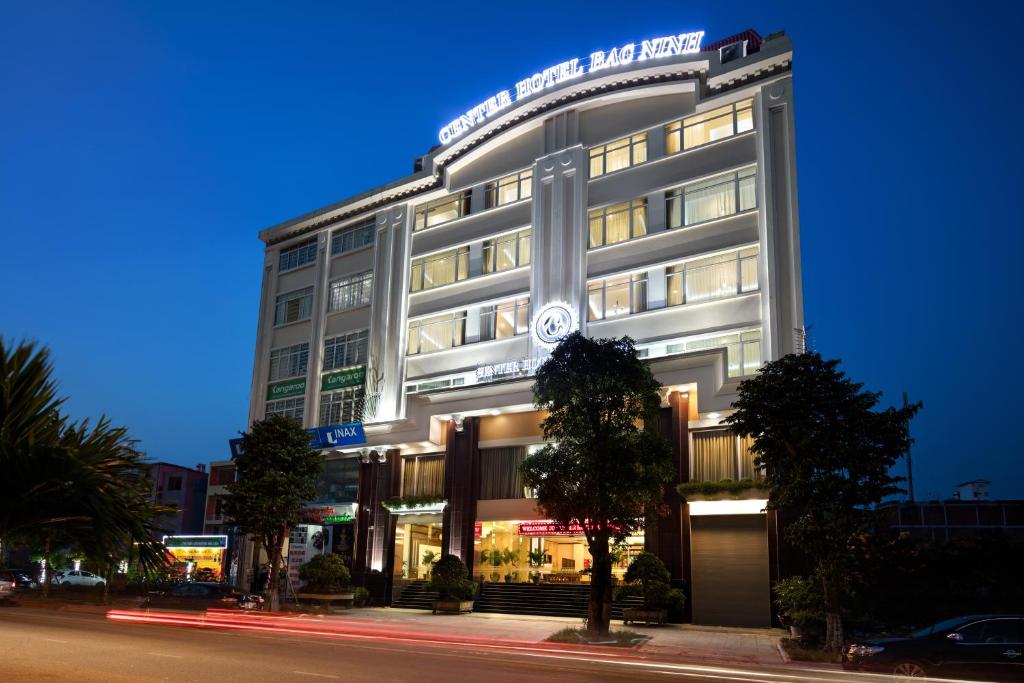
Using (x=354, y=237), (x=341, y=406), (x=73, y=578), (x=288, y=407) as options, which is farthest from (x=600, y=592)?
(x=73, y=578)

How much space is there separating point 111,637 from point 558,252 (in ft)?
89.5

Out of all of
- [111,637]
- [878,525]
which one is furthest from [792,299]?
[111,637]

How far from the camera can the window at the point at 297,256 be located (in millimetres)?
55319

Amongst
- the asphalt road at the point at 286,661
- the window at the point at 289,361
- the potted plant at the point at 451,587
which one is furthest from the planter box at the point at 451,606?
the window at the point at 289,361

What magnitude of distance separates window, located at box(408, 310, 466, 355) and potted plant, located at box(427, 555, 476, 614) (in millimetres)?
12961

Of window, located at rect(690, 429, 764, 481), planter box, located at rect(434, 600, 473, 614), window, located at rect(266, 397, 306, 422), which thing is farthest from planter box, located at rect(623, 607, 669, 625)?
window, located at rect(266, 397, 306, 422)

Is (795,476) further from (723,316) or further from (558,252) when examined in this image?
(558,252)

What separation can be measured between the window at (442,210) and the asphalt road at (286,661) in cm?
2992

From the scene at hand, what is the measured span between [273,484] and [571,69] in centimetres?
2508

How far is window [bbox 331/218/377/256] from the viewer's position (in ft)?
171

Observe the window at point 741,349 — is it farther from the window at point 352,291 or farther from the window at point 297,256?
the window at point 297,256

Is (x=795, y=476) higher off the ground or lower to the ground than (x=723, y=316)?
lower

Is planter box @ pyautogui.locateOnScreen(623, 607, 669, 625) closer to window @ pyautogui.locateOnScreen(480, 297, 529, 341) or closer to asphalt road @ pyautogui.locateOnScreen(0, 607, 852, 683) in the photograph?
asphalt road @ pyautogui.locateOnScreen(0, 607, 852, 683)

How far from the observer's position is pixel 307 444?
37094 millimetres
